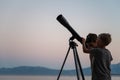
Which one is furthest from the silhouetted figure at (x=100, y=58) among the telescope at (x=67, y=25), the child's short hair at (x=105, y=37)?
the telescope at (x=67, y=25)

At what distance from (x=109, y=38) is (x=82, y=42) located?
492 millimetres

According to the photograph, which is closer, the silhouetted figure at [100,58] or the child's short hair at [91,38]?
the silhouetted figure at [100,58]

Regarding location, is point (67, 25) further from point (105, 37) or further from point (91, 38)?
point (105, 37)

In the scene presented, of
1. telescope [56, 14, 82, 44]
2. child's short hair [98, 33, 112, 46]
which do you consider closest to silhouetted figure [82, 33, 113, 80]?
child's short hair [98, 33, 112, 46]

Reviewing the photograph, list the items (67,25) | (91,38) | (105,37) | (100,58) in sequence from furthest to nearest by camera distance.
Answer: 1. (67,25)
2. (91,38)
3. (100,58)
4. (105,37)

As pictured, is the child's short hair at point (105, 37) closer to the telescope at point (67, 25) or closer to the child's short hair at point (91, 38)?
the child's short hair at point (91, 38)

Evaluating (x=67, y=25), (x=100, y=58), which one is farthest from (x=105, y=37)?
(x=67, y=25)

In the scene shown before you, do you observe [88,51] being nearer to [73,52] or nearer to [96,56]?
[96,56]

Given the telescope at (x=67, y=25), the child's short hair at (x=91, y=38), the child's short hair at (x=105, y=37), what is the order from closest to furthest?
the child's short hair at (x=105, y=37) → the child's short hair at (x=91, y=38) → the telescope at (x=67, y=25)

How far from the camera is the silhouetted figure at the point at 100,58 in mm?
4945

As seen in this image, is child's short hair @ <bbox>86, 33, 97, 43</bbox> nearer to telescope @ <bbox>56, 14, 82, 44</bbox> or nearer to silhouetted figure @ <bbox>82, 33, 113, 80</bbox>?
silhouetted figure @ <bbox>82, 33, 113, 80</bbox>

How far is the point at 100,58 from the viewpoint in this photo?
505 centimetres

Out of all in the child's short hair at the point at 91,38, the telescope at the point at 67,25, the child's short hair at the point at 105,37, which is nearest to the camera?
the child's short hair at the point at 105,37

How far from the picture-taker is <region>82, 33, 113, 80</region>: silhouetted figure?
495 centimetres
